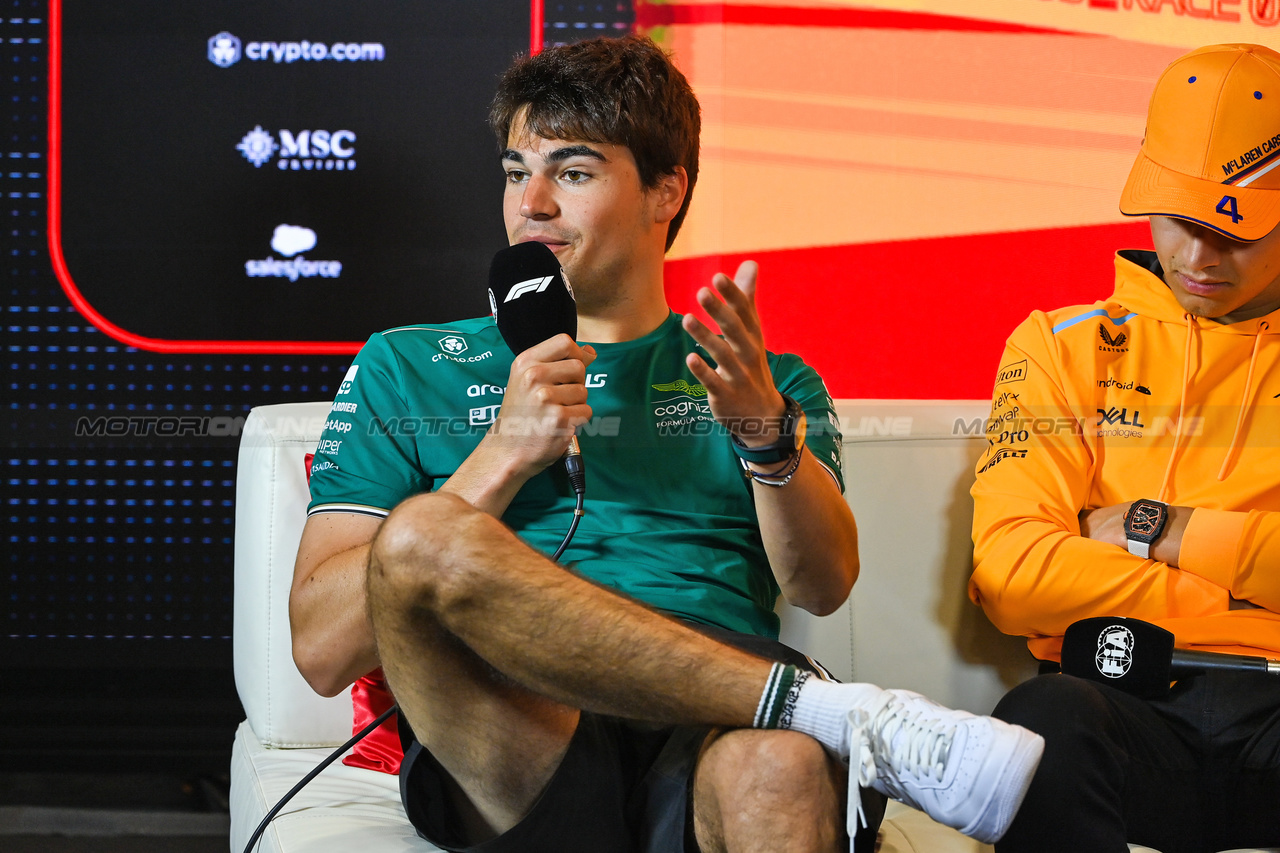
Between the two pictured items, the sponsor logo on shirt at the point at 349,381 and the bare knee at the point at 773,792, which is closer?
the bare knee at the point at 773,792

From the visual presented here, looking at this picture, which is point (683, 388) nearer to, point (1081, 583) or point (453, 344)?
point (453, 344)

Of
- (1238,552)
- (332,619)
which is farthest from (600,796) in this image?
(1238,552)

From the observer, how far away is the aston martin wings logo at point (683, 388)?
5.14ft

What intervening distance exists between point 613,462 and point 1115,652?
0.70 metres

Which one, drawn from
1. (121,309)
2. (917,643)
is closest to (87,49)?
(121,309)

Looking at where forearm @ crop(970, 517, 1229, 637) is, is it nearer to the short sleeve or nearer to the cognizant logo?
the short sleeve

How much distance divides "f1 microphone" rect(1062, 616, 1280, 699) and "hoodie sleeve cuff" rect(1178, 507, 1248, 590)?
11cm

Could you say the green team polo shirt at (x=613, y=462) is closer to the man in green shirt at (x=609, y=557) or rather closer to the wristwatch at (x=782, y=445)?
the man in green shirt at (x=609, y=557)

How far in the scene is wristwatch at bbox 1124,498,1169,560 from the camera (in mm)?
1482

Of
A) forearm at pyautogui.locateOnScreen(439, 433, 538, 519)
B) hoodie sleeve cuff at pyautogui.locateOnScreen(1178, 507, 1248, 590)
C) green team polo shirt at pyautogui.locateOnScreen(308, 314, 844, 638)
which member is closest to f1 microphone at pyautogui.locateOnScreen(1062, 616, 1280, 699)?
hoodie sleeve cuff at pyautogui.locateOnScreen(1178, 507, 1248, 590)

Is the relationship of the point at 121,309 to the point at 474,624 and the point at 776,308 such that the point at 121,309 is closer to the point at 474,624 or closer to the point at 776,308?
the point at 776,308

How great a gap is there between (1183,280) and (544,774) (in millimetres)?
1205

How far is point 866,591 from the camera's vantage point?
5.47 feet

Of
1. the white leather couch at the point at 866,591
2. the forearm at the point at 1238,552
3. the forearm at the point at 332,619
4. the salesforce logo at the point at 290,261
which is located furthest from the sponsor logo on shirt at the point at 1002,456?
the salesforce logo at the point at 290,261
